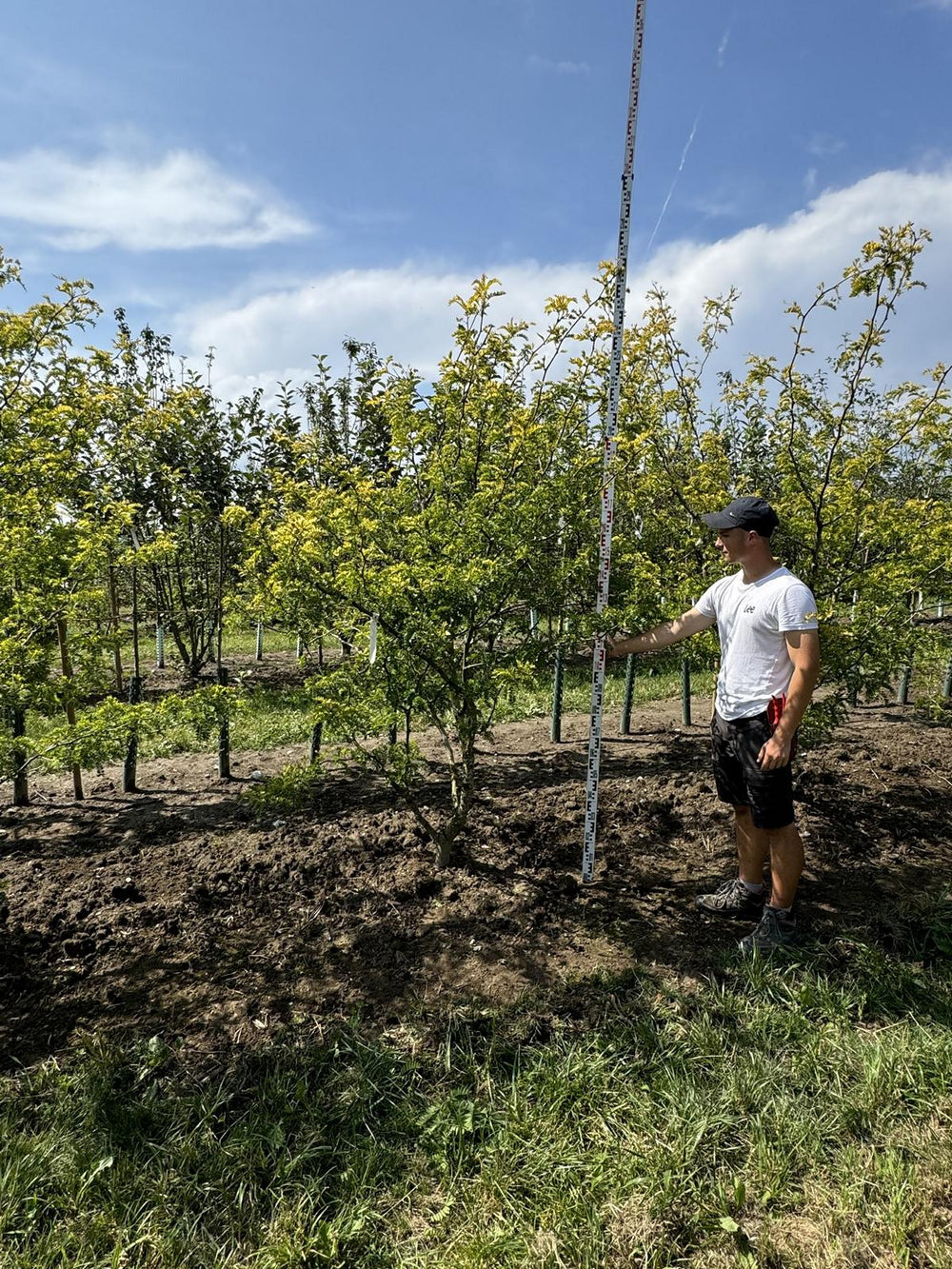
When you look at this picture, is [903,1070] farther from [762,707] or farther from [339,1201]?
[339,1201]

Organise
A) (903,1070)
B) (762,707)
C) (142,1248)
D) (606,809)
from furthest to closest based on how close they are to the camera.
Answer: (606,809), (762,707), (903,1070), (142,1248)

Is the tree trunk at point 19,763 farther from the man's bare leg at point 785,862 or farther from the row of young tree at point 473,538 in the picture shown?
the man's bare leg at point 785,862

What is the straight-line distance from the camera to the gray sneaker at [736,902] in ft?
11.1

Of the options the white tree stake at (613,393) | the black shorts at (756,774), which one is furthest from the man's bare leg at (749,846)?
the white tree stake at (613,393)

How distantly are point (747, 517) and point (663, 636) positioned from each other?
2.42 ft

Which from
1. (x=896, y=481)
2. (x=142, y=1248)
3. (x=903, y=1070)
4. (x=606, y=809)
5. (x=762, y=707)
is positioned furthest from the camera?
(x=896, y=481)

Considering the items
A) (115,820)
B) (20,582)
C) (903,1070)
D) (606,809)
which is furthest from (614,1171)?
(115,820)

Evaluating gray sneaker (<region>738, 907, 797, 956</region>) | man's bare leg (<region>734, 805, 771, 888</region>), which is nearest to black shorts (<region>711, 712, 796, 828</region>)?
man's bare leg (<region>734, 805, 771, 888</region>)

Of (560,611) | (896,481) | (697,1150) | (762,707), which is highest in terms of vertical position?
(896,481)

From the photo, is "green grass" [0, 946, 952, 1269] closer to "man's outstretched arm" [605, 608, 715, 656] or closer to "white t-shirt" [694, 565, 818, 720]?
"white t-shirt" [694, 565, 818, 720]

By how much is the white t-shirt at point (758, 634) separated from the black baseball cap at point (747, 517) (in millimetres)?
205

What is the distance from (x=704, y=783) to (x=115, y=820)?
12.9 ft

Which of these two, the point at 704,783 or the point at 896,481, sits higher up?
the point at 896,481

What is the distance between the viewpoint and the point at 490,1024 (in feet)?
8.87
